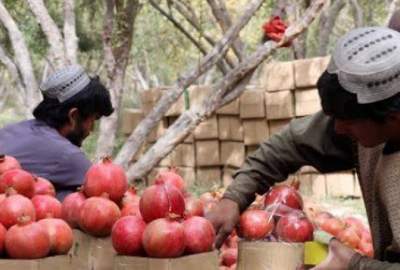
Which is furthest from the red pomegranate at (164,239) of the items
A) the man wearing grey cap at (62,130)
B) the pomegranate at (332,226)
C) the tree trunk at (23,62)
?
the tree trunk at (23,62)

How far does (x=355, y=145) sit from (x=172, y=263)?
76 centimetres

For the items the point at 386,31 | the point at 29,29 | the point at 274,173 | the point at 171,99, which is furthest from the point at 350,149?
the point at 29,29

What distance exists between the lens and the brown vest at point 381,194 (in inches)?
106

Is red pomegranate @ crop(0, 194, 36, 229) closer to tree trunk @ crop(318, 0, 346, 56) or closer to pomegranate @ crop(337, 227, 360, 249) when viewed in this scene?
pomegranate @ crop(337, 227, 360, 249)

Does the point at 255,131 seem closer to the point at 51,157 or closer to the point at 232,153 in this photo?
the point at 232,153

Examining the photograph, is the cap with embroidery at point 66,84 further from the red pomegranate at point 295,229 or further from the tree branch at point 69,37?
the tree branch at point 69,37

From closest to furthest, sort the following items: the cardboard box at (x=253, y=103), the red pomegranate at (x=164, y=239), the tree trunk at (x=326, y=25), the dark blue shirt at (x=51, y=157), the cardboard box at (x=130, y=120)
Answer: the red pomegranate at (x=164, y=239)
the dark blue shirt at (x=51, y=157)
the cardboard box at (x=253, y=103)
the cardboard box at (x=130, y=120)
the tree trunk at (x=326, y=25)

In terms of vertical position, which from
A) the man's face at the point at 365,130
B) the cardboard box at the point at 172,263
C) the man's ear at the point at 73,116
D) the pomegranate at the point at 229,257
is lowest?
the pomegranate at the point at 229,257

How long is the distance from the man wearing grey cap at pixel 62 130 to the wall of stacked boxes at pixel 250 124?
602 cm

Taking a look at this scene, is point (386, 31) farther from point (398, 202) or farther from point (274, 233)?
point (274, 233)

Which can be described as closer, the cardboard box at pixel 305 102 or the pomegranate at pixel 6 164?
the pomegranate at pixel 6 164

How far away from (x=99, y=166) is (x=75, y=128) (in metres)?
1.34

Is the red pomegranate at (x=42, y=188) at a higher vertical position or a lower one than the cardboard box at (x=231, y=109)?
lower

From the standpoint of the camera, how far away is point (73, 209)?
10.7 feet
